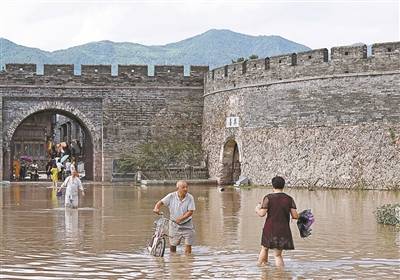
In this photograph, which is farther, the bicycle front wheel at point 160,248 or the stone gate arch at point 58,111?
the stone gate arch at point 58,111

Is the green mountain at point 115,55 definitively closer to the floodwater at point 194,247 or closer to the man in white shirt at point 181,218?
the floodwater at point 194,247

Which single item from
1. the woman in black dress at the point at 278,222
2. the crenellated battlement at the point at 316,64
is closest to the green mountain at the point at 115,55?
the crenellated battlement at the point at 316,64

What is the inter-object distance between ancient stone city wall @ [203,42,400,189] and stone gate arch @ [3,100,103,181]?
239 inches

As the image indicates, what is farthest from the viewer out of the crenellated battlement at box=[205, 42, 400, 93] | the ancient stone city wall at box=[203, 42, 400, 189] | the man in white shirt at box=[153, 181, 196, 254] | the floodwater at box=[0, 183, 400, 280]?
the crenellated battlement at box=[205, 42, 400, 93]

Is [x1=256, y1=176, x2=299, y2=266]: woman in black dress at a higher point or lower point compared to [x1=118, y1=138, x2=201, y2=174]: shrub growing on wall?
lower

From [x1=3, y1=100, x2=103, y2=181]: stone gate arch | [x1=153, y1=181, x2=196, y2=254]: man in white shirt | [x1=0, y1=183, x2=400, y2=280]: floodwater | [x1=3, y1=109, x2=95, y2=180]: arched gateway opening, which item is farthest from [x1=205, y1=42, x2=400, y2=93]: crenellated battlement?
[x1=3, y1=109, x2=95, y2=180]: arched gateway opening

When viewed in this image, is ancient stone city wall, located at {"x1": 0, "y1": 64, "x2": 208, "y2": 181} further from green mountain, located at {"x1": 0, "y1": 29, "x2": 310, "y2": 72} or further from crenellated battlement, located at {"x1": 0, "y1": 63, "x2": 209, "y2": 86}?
green mountain, located at {"x1": 0, "y1": 29, "x2": 310, "y2": 72}

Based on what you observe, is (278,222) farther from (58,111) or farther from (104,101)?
(58,111)

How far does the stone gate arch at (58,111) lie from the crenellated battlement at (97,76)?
0.87 meters

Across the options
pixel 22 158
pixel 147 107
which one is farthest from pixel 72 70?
pixel 22 158

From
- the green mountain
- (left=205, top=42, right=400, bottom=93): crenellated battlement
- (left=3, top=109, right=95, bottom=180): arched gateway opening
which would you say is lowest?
(left=3, top=109, right=95, bottom=180): arched gateway opening

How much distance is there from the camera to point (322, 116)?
27344 millimetres

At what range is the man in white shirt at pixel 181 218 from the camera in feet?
35.6

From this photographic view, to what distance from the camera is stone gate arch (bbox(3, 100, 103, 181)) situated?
1335 inches
